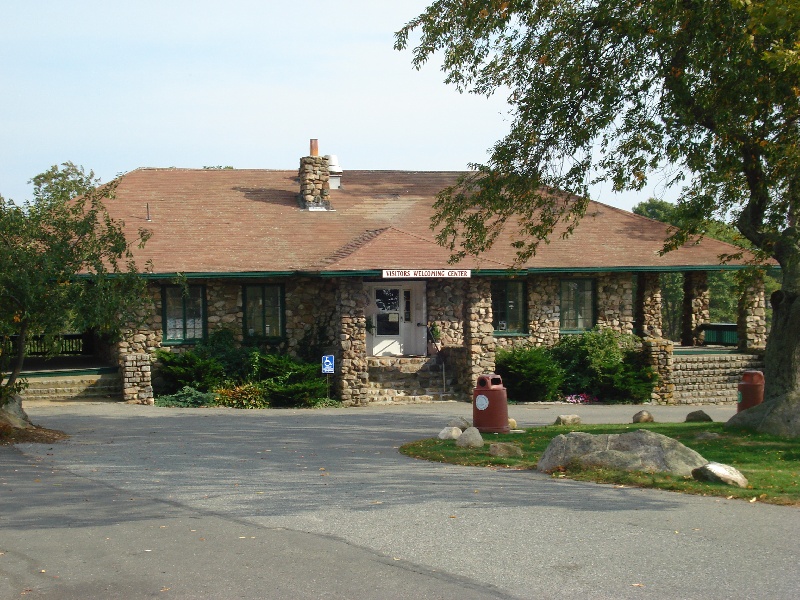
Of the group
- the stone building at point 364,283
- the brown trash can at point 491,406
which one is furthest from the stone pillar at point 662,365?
the brown trash can at point 491,406

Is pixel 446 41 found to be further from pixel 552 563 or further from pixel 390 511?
pixel 552 563

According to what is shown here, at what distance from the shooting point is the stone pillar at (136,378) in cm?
2177

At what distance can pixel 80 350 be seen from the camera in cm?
3108

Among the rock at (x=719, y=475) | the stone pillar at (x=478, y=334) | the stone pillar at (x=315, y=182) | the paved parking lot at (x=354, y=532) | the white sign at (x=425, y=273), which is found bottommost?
the paved parking lot at (x=354, y=532)

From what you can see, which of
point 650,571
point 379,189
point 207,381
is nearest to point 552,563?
point 650,571

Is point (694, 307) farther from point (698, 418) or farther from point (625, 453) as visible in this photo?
point (625, 453)

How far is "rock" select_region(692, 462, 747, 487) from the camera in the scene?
1056cm

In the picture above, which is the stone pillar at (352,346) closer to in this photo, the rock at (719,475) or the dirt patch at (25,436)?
the dirt patch at (25,436)

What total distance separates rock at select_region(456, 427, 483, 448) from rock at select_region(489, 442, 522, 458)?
2.23 feet

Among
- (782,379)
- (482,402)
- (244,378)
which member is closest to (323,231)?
(244,378)

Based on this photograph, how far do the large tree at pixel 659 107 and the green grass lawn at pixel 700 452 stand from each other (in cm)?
92

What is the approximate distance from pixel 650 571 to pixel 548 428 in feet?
32.7

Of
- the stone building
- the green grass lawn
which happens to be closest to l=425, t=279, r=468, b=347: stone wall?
the stone building

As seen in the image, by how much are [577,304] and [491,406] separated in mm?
11482
